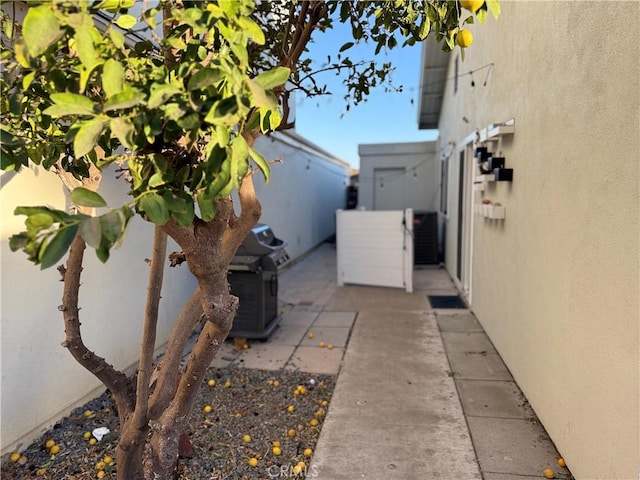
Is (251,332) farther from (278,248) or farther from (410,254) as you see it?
(410,254)

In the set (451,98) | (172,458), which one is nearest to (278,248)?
(172,458)

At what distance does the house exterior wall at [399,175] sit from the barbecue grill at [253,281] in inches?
342

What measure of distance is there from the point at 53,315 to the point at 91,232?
2.42 m

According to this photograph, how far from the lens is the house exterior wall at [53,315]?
2.68m

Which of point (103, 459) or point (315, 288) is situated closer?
point (103, 459)

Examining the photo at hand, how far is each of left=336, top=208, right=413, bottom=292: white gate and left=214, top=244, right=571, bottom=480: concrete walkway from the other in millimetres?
885

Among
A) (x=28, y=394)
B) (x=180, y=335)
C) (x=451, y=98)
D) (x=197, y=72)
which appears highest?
(x=451, y=98)

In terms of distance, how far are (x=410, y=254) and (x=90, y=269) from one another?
510cm

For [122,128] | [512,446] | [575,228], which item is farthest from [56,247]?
[512,446]

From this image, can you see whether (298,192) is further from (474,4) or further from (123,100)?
(123,100)

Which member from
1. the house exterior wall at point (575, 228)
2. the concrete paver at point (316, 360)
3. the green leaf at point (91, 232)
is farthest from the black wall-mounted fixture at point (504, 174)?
the green leaf at point (91, 232)

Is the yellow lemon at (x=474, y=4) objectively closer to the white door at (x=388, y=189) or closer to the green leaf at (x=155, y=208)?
the green leaf at (x=155, y=208)

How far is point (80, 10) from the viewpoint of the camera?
1086 millimetres

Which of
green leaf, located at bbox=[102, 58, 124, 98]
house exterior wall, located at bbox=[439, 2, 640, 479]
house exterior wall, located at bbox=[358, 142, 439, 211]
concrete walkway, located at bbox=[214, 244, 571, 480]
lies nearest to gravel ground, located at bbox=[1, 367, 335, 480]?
concrete walkway, located at bbox=[214, 244, 571, 480]
